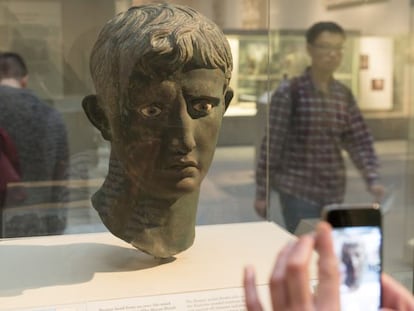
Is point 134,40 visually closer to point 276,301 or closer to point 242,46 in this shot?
point 276,301

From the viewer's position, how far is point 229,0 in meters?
2.86

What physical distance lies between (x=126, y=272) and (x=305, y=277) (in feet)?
3.53

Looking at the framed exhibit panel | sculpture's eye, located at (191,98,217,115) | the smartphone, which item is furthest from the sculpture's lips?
the framed exhibit panel

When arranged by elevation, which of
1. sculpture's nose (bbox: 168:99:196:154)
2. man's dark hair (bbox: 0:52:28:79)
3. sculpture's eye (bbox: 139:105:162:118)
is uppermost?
man's dark hair (bbox: 0:52:28:79)

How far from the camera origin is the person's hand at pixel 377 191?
326 centimetres

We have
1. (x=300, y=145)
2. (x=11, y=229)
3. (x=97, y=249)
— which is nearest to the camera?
(x=97, y=249)

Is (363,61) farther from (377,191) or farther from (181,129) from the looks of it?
(181,129)

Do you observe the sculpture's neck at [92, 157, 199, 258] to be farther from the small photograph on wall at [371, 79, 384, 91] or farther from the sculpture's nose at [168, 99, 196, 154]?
the small photograph on wall at [371, 79, 384, 91]

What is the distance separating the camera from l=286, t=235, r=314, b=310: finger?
23.8 inches

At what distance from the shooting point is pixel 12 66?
2725mm

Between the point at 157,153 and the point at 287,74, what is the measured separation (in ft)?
5.63

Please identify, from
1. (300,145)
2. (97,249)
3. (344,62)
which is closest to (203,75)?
(97,249)

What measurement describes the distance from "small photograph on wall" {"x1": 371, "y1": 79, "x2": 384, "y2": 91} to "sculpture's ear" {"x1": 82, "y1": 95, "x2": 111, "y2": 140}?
219 cm

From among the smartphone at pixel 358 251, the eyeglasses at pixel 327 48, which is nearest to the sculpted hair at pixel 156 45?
the smartphone at pixel 358 251
